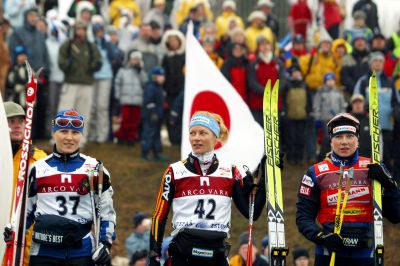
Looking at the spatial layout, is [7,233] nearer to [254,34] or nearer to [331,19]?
[254,34]

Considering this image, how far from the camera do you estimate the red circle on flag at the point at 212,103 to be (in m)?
17.4

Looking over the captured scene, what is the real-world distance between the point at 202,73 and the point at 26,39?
516 cm

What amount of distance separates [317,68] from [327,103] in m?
0.88

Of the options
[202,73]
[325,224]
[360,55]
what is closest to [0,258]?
[325,224]

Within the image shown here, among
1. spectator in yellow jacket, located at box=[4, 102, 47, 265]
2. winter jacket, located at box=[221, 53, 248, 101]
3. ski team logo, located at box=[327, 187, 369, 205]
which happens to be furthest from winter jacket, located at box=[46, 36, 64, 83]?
ski team logo, located at box=[327, 187, 369, 205]

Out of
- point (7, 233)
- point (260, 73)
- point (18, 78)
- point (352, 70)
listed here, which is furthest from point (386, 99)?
point (7, 233)

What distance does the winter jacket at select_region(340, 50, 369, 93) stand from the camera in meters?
21.9

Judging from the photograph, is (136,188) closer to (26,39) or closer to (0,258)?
(26,39)

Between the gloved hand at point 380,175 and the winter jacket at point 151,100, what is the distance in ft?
36.9

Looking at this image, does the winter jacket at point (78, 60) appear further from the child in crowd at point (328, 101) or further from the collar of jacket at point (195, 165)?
the collar of jacket at point (195, 165)

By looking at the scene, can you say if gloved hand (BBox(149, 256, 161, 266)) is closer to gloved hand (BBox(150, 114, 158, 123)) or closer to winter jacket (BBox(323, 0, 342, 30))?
gloved hand (BBox(150, 114, 158, 123))

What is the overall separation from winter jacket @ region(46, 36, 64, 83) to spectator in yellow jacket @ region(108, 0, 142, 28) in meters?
→ 2.58

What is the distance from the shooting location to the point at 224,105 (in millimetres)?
17578

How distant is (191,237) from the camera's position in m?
10.8
